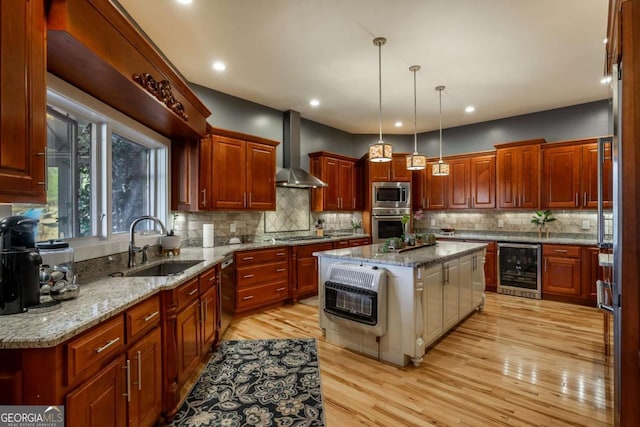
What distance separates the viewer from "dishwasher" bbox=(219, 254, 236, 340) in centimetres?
329

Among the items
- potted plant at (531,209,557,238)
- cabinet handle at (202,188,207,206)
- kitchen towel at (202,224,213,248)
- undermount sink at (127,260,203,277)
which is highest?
cabinet handle at (202,188,207,206)

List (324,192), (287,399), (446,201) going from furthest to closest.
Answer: (446,201) → (324,192) → (287,399)

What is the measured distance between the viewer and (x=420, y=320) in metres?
2.70

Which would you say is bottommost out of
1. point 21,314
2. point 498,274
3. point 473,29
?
point 498,274

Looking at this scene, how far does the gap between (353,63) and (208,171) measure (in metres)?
2.15

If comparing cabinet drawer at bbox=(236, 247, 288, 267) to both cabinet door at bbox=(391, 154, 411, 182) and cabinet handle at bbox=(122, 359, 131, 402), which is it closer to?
cabinet handle at bbox=(122, 359, 131, 402)

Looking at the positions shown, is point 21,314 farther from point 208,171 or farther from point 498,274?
point 498,274

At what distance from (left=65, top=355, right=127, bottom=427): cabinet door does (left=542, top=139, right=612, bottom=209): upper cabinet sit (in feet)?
19.0

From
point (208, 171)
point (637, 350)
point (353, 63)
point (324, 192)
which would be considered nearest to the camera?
point (637, 350)

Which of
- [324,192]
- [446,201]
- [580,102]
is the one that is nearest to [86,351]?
[324,192]

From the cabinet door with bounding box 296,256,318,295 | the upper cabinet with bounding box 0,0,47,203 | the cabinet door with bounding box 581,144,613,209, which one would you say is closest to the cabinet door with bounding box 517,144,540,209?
the cabinet door with bounding box 581,144,613,209

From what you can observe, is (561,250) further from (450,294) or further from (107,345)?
(107,345)

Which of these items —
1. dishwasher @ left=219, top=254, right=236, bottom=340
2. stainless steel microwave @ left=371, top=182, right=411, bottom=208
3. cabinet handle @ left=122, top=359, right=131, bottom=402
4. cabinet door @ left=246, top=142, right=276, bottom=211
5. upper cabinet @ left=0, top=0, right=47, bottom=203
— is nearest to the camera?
upper cabinet @ left=0, top=0, right=47, bottom=203

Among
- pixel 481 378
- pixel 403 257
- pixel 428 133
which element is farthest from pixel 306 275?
pixel 428 133
